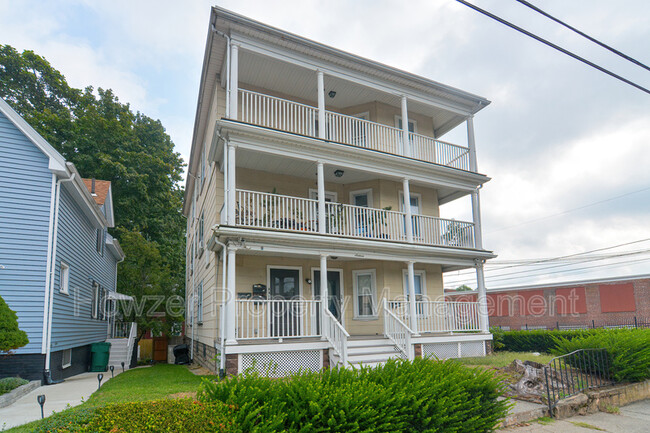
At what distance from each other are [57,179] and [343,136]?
805 centimetres

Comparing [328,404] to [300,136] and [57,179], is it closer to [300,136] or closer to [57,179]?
[300,136]

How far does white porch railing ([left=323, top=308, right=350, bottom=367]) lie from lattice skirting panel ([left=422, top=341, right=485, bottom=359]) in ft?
11.3

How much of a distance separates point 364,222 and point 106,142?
797 inches

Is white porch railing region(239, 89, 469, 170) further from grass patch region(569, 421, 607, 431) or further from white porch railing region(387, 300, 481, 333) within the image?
grass patch region(569, 421, 607, 431)

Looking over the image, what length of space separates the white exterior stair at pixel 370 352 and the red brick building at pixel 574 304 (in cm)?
1735

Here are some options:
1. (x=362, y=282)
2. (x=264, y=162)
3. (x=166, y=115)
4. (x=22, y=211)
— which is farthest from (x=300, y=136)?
(x=166, y=115)

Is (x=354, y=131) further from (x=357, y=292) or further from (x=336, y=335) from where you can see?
(x=336, y=335)

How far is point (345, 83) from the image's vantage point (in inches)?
551

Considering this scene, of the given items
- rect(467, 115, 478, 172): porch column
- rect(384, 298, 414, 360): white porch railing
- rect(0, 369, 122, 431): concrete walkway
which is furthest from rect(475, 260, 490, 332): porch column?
rect(0, 369, 122, 431): concrete walkway

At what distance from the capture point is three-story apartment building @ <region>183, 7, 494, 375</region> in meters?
11.0

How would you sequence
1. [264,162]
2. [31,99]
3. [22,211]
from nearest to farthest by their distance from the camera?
[22,211] < [264,162] < [31,99]

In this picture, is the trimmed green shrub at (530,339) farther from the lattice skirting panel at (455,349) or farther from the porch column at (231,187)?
the porch column at (231,187)

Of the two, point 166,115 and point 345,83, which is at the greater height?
point 166,115

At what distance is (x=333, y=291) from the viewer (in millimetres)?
13914
